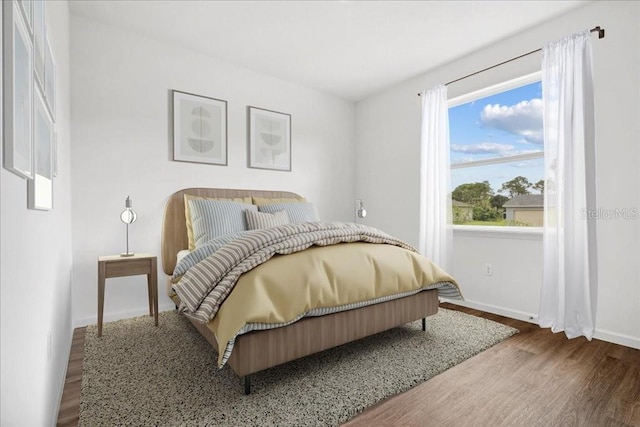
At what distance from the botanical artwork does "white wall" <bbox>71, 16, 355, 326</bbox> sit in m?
1.56

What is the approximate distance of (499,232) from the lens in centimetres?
306

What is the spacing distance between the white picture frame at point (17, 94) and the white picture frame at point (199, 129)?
2270 millimetres

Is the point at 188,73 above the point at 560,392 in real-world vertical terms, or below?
above

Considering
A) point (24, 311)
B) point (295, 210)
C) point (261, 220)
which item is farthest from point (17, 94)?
point (295, 210)

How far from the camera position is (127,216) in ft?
8.70

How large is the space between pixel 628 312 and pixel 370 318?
1.88m

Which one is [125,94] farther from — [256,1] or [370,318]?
[370,318]

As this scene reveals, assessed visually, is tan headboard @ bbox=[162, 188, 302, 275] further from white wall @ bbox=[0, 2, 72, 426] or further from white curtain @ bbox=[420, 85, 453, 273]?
white curtain @ bbox=[420, 85, 453, 273]

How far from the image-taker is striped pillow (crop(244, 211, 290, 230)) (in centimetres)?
292

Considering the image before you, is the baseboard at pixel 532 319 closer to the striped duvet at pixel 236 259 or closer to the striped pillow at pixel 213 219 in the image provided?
the striped duvet at pixel 236 259

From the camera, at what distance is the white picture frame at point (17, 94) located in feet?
2.37

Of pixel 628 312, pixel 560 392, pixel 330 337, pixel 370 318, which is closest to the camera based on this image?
pixel 560 392

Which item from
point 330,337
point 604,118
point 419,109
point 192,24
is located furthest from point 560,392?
point 192,24

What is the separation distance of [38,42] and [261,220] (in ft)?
6.37
